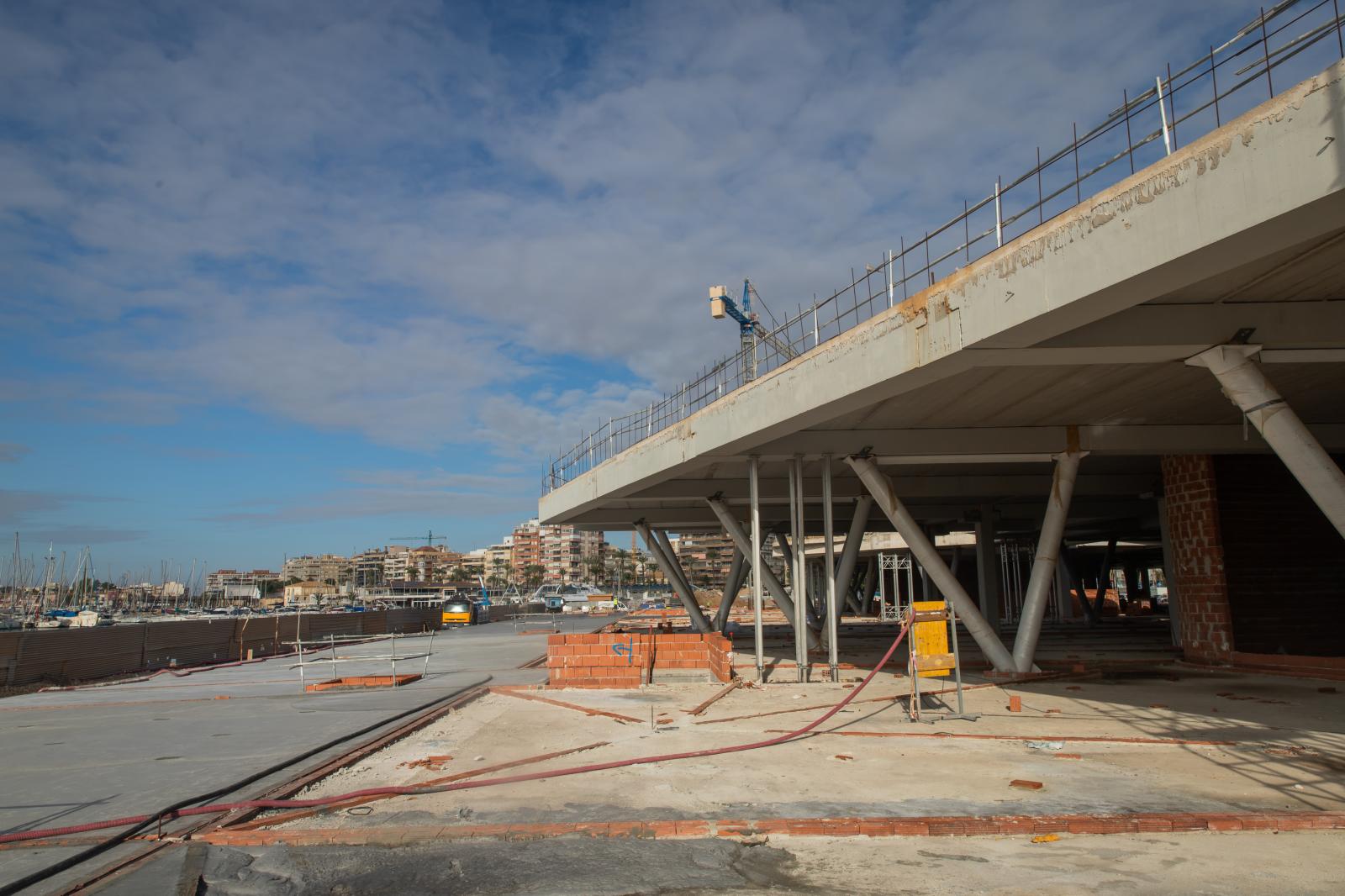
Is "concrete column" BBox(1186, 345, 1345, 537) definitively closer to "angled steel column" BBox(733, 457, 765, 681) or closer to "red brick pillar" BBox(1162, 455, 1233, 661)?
"angled steel column" BBox(733, 457, 765, 681)

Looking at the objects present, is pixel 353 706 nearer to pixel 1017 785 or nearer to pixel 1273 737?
pixel 1017 785

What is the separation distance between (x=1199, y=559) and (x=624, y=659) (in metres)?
14.4

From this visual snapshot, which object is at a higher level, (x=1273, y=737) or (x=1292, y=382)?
(x=1292, y=382)

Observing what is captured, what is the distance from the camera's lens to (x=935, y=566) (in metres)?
18.3

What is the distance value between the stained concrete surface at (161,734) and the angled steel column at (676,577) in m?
10.2

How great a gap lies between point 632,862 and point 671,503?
25439 mm

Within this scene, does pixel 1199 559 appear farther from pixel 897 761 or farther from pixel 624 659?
pixel 897 761

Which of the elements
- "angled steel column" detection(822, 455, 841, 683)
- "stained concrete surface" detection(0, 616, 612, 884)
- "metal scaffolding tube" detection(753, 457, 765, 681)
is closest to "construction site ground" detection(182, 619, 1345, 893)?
"stained concrete surface" detection(0, 616, 612, 884)

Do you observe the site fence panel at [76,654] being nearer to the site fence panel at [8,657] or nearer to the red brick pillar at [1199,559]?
the site fence panel at [8,657]

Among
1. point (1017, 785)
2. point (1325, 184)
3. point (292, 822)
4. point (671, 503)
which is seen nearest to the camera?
point (1325, 184)

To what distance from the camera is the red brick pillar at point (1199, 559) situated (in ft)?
65.6

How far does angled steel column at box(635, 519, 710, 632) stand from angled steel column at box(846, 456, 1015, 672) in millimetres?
15804

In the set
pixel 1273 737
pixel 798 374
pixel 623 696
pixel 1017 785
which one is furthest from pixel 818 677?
pixel 1017 785

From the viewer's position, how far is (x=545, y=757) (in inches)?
415
